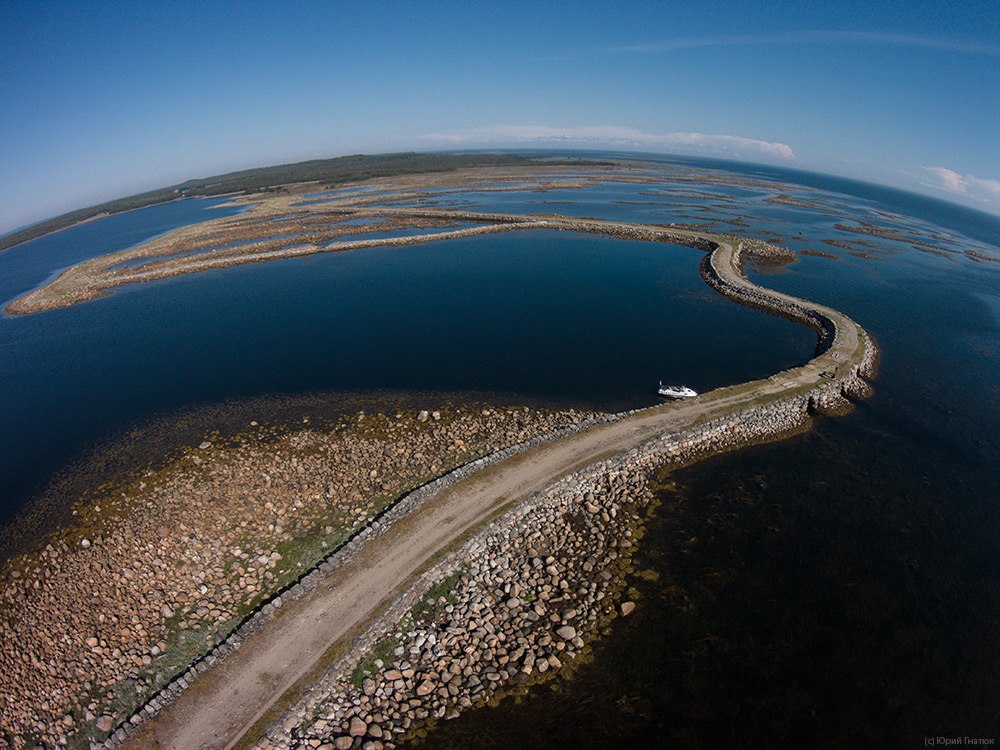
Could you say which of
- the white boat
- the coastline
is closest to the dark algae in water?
the coastline

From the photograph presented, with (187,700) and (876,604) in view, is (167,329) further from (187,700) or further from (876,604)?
(876,604)

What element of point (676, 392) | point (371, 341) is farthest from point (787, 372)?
point (371, 341)

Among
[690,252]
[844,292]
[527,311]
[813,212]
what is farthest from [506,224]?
[813,212]

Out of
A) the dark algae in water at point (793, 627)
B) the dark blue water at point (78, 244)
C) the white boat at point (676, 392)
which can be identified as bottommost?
the dark algae in water at point (793, 627)

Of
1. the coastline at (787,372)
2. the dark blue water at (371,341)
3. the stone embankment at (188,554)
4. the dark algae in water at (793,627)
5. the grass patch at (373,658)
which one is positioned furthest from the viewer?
the dark blue water at (371,341)

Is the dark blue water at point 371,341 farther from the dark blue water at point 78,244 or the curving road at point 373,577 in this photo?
the dark blue water at point 78,244

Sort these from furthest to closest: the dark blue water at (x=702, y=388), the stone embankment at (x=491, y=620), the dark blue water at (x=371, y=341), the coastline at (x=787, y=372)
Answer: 1. the dark blue water at (x=371, y=341)
2. the coastline at (x=787, y=372)
3. the dark blue water at (x=702, y=388)
4. the stone embankment at (x=491, y=620)

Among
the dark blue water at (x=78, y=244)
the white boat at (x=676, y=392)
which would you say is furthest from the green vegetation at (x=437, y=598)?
the dark blue water at (x=78, y=244)
